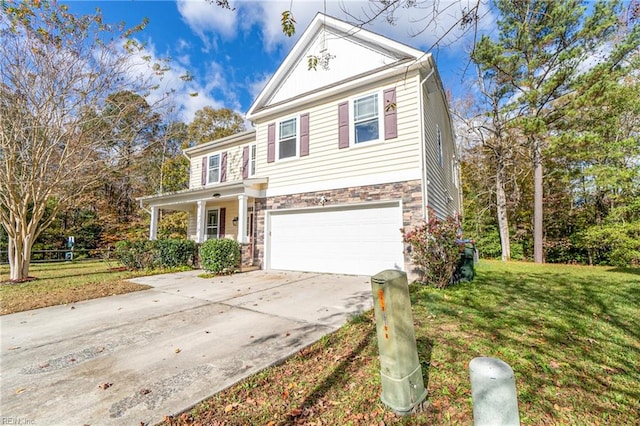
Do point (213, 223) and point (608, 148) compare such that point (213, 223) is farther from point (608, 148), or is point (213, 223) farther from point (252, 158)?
point (608, 148)

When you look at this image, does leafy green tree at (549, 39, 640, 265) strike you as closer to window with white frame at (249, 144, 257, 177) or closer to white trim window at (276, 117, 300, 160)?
white trim window at (276, 117, 300, 160)

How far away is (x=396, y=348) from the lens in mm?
2311

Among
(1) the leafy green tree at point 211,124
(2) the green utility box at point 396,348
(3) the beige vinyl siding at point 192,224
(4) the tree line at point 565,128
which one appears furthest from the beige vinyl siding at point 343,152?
(1) the leafy green tree at point 211,124

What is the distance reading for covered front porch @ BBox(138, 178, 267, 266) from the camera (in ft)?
33.8

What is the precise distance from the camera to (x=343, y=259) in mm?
8820

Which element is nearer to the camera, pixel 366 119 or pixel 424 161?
pixel 424 161

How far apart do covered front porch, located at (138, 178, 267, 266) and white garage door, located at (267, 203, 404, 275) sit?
0.97 meters

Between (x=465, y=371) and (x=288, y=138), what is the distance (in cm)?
895

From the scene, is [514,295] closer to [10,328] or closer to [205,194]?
[10,328]

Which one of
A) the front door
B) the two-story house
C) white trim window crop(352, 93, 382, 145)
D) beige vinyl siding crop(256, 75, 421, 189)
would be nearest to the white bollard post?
the two-story house

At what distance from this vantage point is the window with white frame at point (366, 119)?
336 inches

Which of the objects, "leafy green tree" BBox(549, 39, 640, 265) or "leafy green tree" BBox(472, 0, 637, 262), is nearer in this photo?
"leafy green tree" BBox(549, 39, 640, 265)

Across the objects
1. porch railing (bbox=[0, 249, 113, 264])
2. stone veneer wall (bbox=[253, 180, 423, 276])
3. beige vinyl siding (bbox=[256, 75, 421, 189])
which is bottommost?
porch railing (bbox=[0, 249, 113, 264])

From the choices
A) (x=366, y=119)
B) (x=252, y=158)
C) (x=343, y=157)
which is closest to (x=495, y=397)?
(x=343, y=157)
